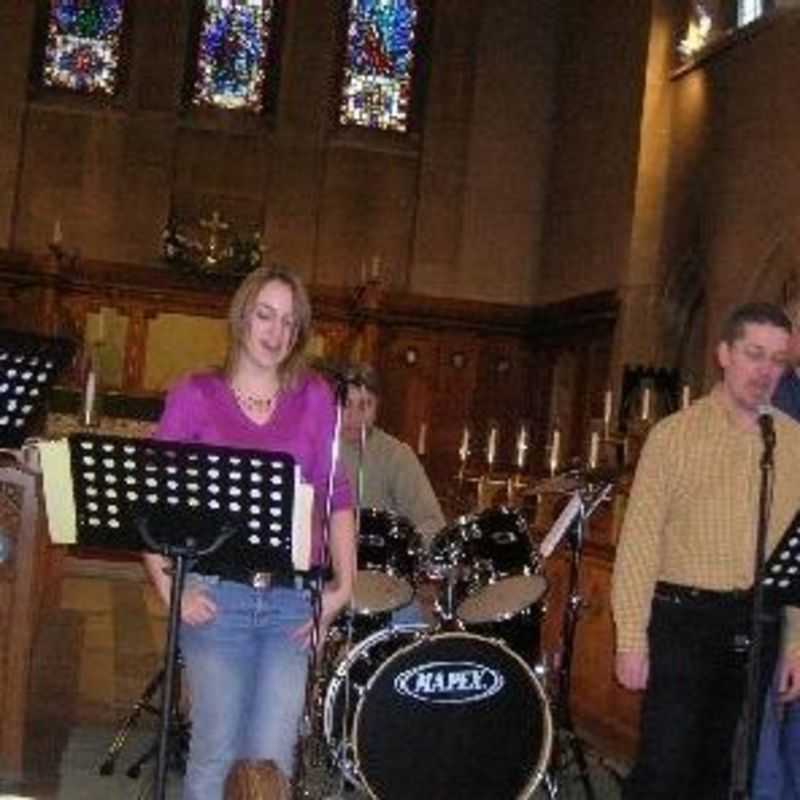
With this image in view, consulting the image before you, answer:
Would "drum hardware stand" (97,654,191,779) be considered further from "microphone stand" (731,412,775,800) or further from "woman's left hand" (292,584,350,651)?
"microphone stand" (731,412,775,800)

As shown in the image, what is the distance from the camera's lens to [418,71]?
18141 millimetres

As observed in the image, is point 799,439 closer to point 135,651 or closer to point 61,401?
point 135,651

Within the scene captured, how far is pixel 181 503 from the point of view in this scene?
3352mm

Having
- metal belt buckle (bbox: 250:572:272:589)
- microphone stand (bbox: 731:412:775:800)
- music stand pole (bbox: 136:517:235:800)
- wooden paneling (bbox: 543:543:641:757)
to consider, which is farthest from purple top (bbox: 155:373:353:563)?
wooden paneling (bbox: 543:543:641:757)

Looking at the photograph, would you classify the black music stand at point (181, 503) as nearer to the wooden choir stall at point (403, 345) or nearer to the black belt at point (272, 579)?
the black belt at point (272, 579)

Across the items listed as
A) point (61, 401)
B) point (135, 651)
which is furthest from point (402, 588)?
point (61, 401)

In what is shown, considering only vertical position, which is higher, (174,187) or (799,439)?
(174,187)

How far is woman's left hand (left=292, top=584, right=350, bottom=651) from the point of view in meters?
3.62

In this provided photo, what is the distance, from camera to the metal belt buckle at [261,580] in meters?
3.54

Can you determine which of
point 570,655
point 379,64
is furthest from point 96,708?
point 379,64

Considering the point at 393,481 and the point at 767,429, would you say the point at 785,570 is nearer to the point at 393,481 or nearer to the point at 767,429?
the point at 767,429

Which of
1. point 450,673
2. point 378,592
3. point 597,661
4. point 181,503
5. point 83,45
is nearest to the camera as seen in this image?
point 181,503

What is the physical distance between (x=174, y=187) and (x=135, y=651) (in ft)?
Answer: 31.1

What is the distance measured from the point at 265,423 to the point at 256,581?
0.39m
